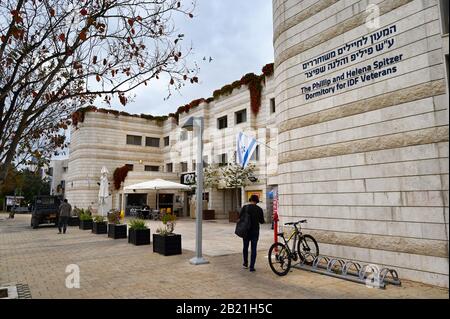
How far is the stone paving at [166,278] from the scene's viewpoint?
5.86 metres

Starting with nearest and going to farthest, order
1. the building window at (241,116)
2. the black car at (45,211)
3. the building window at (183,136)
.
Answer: the black car at (45,211) → the building window at (241,116) → the building window at (183,136)

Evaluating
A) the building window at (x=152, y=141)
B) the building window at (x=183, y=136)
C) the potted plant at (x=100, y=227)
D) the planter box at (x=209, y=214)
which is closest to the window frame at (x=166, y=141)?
the building window at (x=152, y=141)

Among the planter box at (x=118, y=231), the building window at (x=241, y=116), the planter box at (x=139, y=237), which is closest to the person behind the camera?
the planter box at (x=139, y=237)

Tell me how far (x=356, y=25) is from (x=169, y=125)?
30701 millimetres

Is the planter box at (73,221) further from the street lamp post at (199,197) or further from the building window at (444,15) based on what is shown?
the building window at (444,15)

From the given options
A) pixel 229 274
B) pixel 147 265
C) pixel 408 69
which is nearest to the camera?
pixel 408 69

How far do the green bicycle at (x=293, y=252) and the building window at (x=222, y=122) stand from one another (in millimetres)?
20764

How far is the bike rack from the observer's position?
625 cm

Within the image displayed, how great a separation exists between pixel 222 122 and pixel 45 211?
1541 centimetres

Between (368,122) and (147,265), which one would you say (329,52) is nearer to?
Answer: (368,122)

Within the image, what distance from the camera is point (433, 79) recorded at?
6340mm

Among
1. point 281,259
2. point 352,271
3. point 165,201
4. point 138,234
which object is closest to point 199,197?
point 281,259

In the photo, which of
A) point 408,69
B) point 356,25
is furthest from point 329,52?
point 408,69

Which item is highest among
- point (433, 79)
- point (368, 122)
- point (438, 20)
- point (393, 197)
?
point (438, 20)
